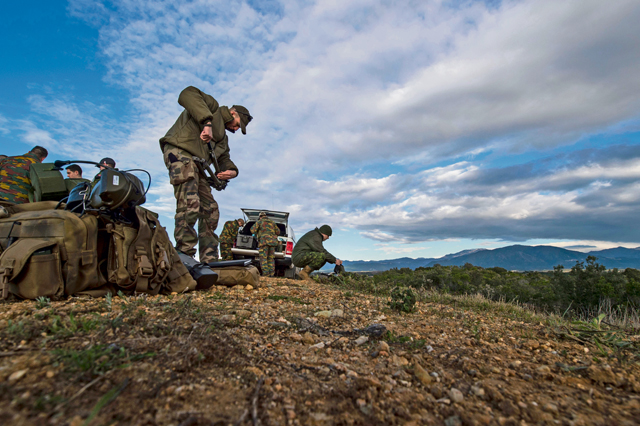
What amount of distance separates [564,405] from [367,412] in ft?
2.82

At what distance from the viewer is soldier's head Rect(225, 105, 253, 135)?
17.3 ft

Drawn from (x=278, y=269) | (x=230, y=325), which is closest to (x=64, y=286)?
(x=230, y=325)

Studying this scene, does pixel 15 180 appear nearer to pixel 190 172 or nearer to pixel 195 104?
pixel 190 172

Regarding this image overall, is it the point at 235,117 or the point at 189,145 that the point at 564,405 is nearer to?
the point at 189,145

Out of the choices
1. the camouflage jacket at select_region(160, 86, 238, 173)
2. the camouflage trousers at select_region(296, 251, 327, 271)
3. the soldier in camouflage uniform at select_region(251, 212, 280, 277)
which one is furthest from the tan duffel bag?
the camouflage trousers at select_region(296, 251, 327, 271)

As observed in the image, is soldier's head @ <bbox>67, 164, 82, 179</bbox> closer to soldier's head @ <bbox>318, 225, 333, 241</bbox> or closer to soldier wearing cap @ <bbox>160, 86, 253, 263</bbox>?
soldier wearing cap @ <bbox>160, 86, 253, 263</bbox>

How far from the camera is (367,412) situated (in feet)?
3.90

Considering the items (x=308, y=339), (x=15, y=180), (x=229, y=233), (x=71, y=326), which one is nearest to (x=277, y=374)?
(x=308, y=339)

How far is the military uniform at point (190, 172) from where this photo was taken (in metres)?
4.32

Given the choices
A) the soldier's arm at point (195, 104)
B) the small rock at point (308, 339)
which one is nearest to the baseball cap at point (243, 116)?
the soldier's arm at point (195, 104)

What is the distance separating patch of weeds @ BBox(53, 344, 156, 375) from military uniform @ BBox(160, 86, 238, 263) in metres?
3.19

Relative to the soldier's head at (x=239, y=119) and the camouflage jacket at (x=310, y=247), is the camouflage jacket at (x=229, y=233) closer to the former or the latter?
the camouflage jacket at (x=310, y=247)

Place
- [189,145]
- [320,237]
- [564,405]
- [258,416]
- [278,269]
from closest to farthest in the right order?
[258,416] → [564,405] → [189,145] → [320,237] → [278,269]

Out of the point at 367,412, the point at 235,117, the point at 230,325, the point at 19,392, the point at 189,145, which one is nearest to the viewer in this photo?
the point at 19,392
